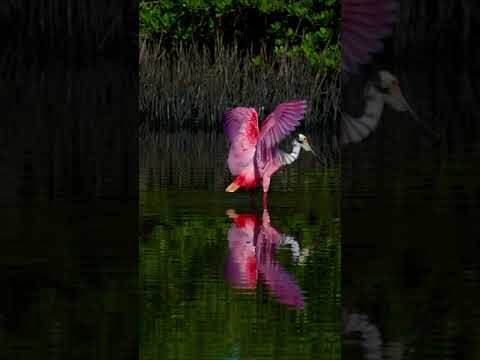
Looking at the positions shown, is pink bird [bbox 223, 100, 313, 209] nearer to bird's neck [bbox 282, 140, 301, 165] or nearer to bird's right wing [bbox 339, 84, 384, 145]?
bird's neck [bbox 282, 140, 301, 165]

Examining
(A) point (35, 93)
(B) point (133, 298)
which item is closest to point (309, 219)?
(B) point (133, 298)

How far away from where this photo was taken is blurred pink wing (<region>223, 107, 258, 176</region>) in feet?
37.3

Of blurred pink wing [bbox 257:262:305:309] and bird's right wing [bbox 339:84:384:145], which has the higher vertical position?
bird's right wing [bbox 339:84:384:145]

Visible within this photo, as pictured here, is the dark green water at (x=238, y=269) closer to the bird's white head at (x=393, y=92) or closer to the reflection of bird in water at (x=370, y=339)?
the reflection of bird in water at (x=370, y=339)

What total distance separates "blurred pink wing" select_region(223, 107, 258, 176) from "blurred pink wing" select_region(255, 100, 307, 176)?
0.17 metres

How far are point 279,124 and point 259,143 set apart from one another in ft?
0.97

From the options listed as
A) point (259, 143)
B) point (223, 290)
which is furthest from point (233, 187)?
point (223, 290)

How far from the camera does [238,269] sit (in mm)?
7898

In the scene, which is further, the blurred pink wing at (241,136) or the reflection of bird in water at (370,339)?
the blurred pink wing at (241,136)

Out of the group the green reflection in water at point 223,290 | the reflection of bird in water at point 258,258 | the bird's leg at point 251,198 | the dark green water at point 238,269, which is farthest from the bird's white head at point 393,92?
the reflection of bird in water at point 258,258

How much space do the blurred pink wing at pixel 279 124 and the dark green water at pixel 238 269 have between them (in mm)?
348

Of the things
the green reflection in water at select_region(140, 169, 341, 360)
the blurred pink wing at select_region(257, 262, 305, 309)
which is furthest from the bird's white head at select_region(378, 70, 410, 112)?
the blurred pink wing at select_region(257, 262, 305, 309)

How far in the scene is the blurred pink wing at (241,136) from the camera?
1138 centimetres

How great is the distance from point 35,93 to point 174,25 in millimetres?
2110
